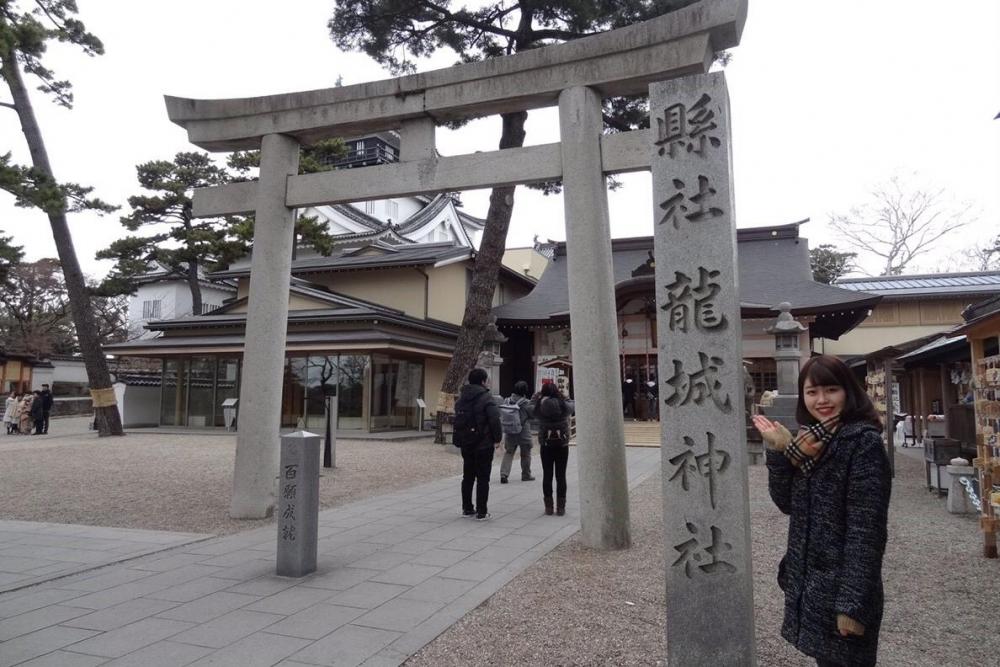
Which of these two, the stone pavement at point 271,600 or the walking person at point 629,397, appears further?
the walking person at point 629,397

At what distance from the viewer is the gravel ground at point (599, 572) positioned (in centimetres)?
371

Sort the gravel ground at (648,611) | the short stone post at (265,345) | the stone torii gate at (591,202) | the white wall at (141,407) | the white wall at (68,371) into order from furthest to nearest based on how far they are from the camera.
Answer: the white wall at (68,371) → the white wall at (141,407) → the short stone post at (265,345) → the gravel ground at (648,611) → the stone torii gate at (591,202)

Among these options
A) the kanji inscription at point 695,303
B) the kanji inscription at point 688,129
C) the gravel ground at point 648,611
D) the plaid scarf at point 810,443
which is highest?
the kanji inscription at point 688,129

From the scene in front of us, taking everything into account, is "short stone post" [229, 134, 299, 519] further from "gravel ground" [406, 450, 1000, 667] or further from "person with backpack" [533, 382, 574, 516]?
"gravel ground" [406, 450, 1000, 667]

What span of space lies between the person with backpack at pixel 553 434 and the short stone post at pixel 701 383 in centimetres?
379

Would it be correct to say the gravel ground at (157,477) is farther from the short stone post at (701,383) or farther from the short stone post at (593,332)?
the short stone post at (701,383)

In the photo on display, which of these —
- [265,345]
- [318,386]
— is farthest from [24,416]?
[265,345]

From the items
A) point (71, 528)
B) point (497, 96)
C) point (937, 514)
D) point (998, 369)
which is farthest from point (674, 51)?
point (71, 528)

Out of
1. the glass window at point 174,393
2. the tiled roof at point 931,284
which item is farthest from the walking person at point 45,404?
the tiled roof at point 931,284

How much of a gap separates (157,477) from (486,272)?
816cm

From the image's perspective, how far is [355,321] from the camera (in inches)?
750

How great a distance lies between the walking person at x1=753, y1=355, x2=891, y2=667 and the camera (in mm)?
2131

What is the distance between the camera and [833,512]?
7.37ft

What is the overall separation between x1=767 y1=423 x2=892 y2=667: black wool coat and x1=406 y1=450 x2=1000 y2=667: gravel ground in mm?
1485
